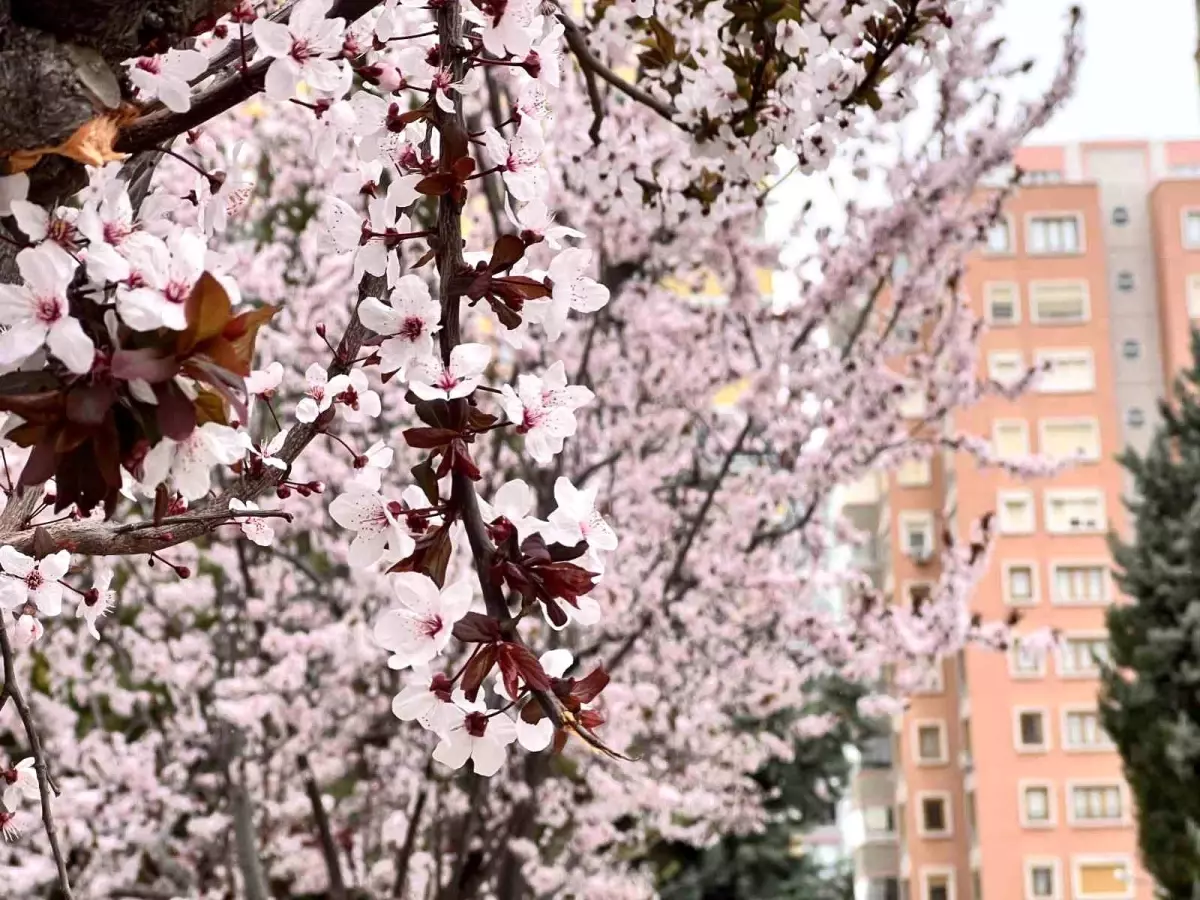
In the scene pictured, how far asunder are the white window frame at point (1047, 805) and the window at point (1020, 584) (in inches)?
160

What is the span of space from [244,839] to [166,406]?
15.1 ft

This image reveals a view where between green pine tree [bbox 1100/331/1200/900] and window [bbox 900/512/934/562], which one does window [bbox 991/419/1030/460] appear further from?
green pine tree [bbox 1100/331/1200/900]

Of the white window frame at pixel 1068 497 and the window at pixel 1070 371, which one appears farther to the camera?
the window at pixel 1070 371

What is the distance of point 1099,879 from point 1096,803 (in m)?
1.60

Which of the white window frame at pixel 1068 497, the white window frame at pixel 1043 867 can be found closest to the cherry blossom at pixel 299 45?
the white window frame at pixel 1043 867

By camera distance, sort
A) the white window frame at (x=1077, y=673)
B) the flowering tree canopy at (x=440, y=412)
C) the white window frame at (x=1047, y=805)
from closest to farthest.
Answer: the flowering tree canopy at (x=440, y=412) < the white window frame at (x=1047, y=805) < the white window frame at (x=1077, y=673)

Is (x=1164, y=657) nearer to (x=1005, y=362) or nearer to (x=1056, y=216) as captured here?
(x=1005, y=362)

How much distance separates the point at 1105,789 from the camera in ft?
94.2

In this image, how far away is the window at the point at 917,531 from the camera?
3269cm

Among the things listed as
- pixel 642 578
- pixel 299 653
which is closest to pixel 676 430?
pixel 642 578

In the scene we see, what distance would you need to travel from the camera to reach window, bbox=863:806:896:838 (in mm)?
33000

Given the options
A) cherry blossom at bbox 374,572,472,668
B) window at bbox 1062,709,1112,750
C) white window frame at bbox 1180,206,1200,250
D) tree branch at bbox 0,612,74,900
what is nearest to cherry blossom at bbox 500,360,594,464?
cherry blossom at bbox 374,572,472,668

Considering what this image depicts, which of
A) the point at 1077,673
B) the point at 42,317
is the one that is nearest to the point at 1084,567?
the point at 1077,673

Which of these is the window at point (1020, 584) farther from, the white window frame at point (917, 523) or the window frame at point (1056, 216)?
the window frame at point (1056, 216)
